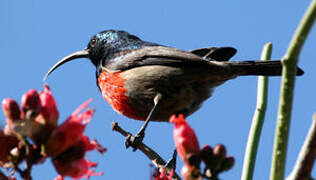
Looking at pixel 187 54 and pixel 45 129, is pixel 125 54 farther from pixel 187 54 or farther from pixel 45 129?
pixel 45 129

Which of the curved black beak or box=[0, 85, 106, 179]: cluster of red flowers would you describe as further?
the curved black beak

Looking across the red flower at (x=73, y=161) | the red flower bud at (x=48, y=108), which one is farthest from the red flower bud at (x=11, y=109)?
the red flower at (x=73, y=161)

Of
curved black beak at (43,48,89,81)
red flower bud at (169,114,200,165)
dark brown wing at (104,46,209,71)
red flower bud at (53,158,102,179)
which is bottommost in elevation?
red flower bud at (53,158,102,179)

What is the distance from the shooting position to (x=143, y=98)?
18.5ft

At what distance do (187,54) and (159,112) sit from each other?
0.72 meters

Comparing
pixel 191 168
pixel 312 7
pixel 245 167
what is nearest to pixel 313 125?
pixel 312 7

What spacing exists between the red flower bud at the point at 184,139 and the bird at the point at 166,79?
10.2 ft

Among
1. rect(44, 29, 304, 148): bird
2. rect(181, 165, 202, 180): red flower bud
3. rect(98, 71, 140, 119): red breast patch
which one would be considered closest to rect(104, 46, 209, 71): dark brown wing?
rect(44, 29, 304, 148): bird

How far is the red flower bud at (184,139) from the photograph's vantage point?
210 cm

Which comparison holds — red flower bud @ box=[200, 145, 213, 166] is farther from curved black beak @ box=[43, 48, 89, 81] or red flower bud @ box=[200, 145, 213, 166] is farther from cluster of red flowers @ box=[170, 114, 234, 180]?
curved black beak @ box=[43, 48, 89, 81]

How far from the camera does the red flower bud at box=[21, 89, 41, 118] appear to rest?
2.01 metres

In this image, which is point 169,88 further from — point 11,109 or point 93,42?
point 11,109

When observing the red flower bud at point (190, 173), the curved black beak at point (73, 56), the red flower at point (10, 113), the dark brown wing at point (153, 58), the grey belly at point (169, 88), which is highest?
the curved black beak at point (73, 56)

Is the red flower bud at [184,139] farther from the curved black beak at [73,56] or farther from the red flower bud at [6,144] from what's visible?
the curved black beak at [73,56]
